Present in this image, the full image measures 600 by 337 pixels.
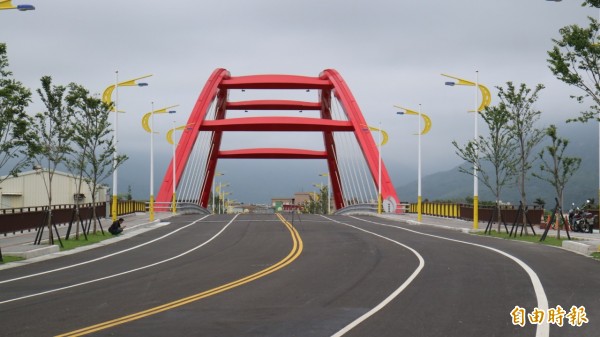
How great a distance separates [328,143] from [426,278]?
6368 cm

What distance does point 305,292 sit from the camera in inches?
516

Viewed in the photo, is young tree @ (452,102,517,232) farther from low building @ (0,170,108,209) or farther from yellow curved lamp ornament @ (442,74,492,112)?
low building @ (0,170,108,209)

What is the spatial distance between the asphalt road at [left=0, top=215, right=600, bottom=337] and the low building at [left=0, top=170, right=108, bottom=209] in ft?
137

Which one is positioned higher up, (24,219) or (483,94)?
(483,94)

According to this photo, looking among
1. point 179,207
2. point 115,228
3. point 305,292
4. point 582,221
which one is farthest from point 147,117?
point 305,292

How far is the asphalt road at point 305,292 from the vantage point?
982 cm

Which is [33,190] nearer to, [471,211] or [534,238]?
[471,211]

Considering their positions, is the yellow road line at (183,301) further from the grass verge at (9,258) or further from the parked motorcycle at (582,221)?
the parked motorcycle at (582,221)

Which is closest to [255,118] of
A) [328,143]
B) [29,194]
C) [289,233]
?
[328,143]

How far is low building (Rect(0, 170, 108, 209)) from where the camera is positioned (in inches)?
2410

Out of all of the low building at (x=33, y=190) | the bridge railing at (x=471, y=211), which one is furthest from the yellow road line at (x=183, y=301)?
the low building at (x=33, y=190)

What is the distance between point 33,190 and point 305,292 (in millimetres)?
55656

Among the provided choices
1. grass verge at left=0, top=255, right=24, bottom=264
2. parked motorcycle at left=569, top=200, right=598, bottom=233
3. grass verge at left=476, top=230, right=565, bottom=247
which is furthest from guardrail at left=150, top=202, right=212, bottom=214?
grass verge at left=0, top=255, right=24, bottom=264

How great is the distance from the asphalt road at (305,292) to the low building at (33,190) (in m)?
41.7
